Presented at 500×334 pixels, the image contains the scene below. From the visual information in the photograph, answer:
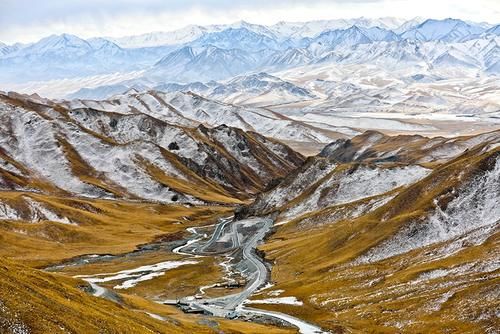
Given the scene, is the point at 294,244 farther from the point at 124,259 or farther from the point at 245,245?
the point at 124,259

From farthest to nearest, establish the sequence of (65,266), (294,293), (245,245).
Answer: (245,245), (65,266), (294,293)

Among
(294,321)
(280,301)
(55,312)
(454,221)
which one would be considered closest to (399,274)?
(294,321)

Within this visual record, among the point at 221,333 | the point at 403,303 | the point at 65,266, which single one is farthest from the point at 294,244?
the point at 221,333

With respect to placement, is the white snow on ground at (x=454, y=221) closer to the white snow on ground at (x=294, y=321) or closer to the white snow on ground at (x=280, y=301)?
the white snow on ground at (x=280, y=301)

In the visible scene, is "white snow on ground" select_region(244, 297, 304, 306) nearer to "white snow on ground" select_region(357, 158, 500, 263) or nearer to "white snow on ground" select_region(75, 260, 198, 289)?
"white snow on ground" select_region(357, 158, 500, 263)

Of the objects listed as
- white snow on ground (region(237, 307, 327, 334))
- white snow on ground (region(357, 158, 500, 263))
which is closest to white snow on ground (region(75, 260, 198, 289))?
white snow on ground (region(237, 307, 327, 334))

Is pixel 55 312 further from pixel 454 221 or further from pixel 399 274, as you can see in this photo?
pixel 454 221
